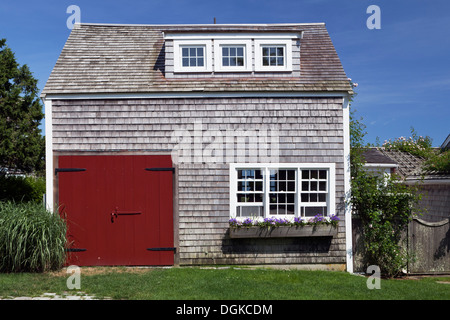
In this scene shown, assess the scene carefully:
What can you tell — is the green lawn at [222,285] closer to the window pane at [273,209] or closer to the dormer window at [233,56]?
the window pane at [273,209]

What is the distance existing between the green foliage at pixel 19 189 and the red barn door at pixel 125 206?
5762mm

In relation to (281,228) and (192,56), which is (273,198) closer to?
(281,228)

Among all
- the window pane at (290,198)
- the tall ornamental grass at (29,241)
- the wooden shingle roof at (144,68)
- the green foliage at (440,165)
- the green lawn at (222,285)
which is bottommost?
the green lawn at (222,285)

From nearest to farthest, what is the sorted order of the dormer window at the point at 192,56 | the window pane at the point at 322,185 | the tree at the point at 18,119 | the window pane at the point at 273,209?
the window pane at the point at 273,209
the window pane at the point at 322,185
the dormer window at the point at 192,56
the tree at the point at 18,119

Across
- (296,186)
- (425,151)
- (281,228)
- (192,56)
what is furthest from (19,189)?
(425,151)

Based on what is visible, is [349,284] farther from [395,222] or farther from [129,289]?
[129,289]

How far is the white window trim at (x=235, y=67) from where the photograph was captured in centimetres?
938

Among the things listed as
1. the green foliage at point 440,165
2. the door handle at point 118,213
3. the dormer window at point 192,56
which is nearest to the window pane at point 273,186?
the door handle at point 118,213

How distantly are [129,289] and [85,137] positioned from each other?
3828 millimetres

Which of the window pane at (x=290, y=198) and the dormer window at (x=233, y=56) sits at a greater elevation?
the dormer window at (x=233, y=56)

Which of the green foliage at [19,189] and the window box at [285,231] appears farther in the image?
the green foliage at [19,189]

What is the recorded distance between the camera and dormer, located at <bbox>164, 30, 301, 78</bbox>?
30.7 feet

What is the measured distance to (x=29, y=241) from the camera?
7801 millimetres
